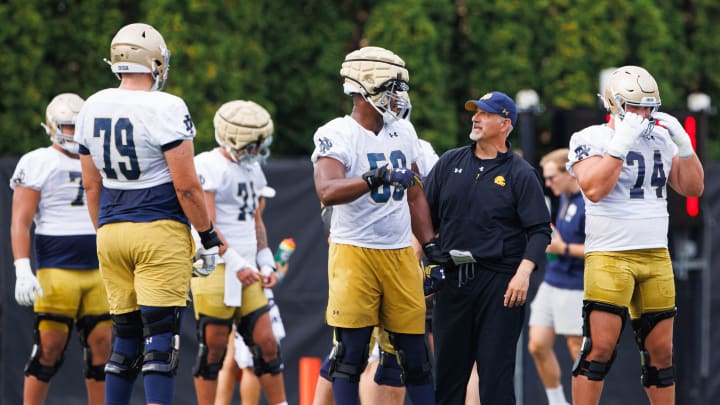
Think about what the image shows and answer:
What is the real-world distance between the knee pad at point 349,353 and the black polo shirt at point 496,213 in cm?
73

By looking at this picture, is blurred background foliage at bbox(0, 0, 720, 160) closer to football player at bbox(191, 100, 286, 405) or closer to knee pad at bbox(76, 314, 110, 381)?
football player at bbox(191, 100, 286, 405)

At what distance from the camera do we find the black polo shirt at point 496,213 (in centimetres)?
637

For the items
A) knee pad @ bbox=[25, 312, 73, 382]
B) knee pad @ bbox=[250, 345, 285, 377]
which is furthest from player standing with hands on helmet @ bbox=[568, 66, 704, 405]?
knee pad @ bbox=[25, 312, 73, 382]

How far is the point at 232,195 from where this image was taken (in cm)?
759

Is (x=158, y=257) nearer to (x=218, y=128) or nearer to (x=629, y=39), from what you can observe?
(x=218, y=128)

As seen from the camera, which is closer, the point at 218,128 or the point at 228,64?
the point at 218,128

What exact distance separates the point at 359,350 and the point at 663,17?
38.4ft

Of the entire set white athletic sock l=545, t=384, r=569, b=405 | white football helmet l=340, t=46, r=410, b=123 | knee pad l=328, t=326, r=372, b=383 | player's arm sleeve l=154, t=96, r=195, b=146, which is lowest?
white athletic sock l=545, t=384, r=569, b=405

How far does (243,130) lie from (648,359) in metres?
2.94

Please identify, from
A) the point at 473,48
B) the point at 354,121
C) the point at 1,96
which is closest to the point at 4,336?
the point at 1,96

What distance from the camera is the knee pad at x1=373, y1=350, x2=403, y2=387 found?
21.4 feet

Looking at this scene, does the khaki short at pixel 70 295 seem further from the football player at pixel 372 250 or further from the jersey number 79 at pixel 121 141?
the football player at pixel 372 250

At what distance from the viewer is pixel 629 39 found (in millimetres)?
16156

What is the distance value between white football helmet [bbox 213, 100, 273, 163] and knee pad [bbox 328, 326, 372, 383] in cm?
183
